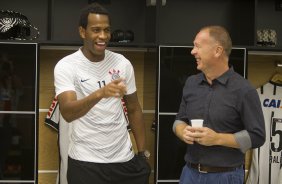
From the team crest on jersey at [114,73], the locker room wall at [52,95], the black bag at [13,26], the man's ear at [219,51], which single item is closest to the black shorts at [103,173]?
the team crest on jersey at [114,73]

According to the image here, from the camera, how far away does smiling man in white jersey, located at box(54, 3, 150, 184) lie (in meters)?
2.61

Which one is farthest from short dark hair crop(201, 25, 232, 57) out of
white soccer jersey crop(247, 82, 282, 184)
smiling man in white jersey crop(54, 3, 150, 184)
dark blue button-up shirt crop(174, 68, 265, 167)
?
white soccer jersey crop(247, 82, 282, 184)

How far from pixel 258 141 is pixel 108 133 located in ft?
2.45

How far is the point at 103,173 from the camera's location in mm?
2633

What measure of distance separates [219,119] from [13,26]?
83.0 inches

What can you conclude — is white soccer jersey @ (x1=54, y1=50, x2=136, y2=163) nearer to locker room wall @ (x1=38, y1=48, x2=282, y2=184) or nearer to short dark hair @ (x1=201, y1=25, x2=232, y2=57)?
short dark hair @ (x1=201, y1=25, x2=232, y2=57)

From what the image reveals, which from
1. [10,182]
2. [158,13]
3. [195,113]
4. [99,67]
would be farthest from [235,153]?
[10,182]

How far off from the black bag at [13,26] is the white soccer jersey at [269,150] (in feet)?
6.77

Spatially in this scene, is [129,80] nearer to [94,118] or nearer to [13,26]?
[94,118]

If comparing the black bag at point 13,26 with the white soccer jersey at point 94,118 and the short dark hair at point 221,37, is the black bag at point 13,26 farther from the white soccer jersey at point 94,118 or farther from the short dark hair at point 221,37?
the short dark hair at point 221,37

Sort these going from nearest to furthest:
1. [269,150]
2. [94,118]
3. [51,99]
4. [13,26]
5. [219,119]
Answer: [219,119] < [94,118] < [13,26] < [51,99] < [269,150]

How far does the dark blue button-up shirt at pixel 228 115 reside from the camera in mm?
2355

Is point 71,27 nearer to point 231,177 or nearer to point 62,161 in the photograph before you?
point 62,161

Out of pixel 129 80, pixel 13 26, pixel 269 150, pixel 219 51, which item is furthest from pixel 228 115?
pixel 269 150
